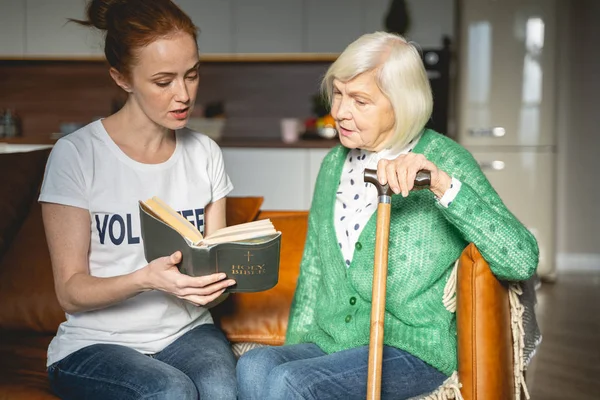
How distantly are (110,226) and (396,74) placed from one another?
734mm

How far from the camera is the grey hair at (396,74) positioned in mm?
1667

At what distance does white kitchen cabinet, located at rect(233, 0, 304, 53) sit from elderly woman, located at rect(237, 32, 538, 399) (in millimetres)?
3280

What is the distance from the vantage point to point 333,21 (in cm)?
493

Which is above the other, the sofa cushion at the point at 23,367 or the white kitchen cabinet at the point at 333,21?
the white kitchen cabinet at the point at 333,21

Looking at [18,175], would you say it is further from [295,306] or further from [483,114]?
[483,114]

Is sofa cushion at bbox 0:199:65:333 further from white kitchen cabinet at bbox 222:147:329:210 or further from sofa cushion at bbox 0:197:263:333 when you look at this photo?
white kitchen cabinet at bbox 222:147:329:210

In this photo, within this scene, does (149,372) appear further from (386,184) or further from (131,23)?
(131,23)

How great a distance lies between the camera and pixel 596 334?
372 cm

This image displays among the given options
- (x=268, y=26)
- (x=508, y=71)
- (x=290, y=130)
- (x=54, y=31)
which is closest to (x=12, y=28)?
(x=54, y=31)

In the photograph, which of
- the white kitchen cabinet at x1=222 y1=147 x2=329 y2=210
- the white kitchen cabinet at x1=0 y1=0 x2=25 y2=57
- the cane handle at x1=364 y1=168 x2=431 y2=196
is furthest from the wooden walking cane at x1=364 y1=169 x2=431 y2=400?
the white kitchen cabinet at x1=0 y1=0 x2=25 y2=57

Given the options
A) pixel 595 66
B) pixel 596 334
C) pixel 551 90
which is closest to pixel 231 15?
pixel 551 90

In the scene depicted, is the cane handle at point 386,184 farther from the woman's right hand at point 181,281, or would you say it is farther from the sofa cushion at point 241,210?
the sofa cushion at point 241,210

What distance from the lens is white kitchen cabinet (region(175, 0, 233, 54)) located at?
16.4 feet

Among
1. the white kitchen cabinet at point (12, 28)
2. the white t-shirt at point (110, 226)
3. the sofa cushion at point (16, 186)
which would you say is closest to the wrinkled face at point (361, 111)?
the white t-shirt at point (110, 226)
